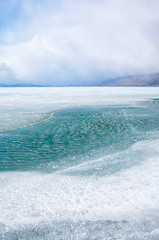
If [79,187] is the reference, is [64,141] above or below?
above

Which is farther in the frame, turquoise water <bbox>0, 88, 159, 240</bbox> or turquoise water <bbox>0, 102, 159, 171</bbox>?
turquoise water <bbox>0, 102, 159, 171</bbox>

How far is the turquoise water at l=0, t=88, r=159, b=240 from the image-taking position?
3262 millimetres

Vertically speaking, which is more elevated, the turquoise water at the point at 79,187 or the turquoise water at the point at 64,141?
the turquoise water at the point at 64,141

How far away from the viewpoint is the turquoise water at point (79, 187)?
3.26 meters

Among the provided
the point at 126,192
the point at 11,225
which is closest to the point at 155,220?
the point at 126,192

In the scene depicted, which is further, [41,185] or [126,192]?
[41,185]

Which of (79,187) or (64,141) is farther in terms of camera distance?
(64,141)

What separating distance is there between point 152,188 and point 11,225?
9.30ft

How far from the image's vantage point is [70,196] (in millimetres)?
4211

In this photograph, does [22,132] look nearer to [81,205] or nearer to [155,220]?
[81,205]

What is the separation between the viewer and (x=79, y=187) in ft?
15.1

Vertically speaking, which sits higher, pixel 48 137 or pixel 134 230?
pixel 48 137

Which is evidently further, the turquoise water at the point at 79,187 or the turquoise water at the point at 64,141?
the turquoise water at the point at 64,141

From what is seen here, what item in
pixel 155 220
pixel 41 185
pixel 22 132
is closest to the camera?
pixel 155 220
